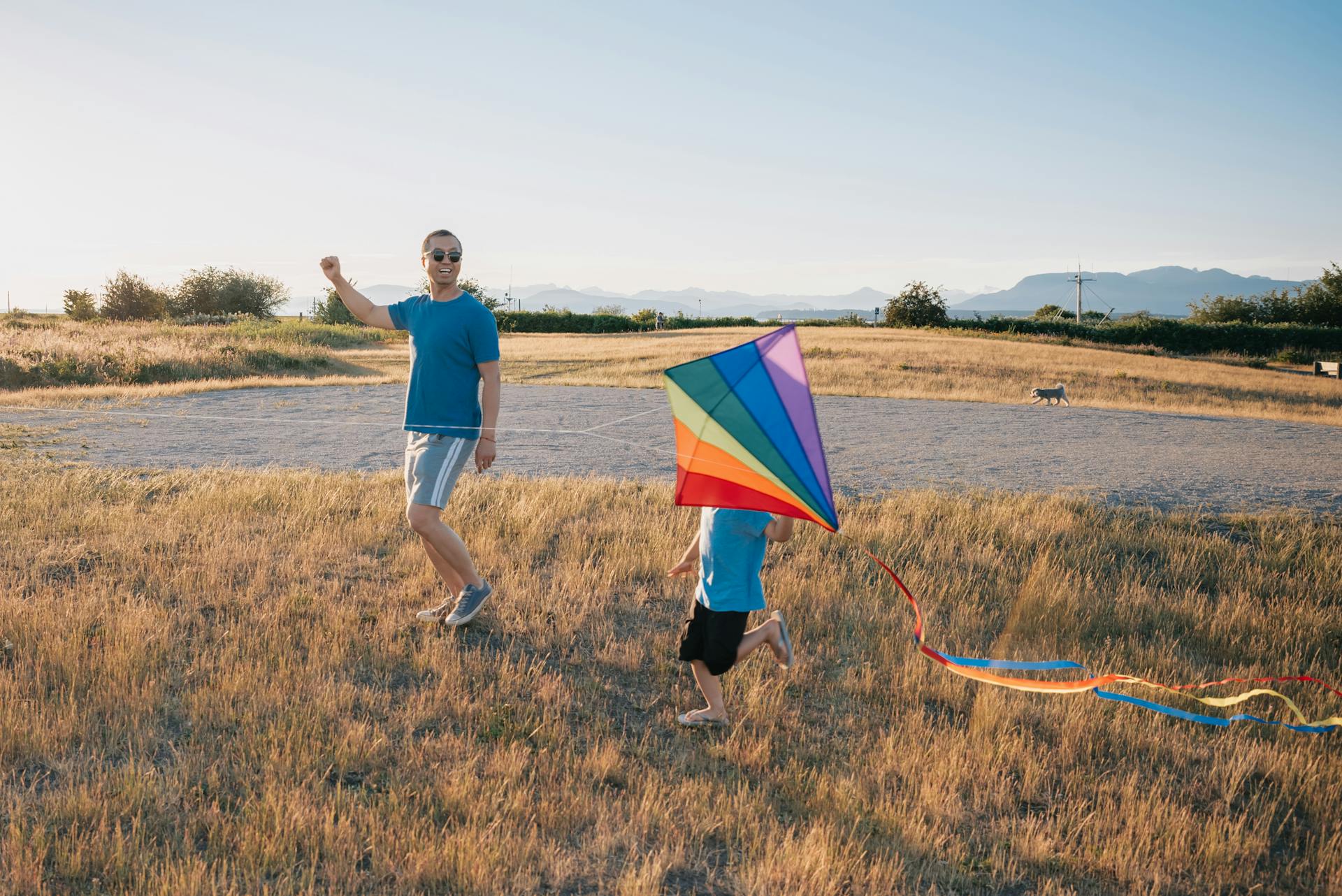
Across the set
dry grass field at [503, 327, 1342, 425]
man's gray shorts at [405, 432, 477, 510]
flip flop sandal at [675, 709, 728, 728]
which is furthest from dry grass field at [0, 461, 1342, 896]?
dry grass field at [503, 327, 1342, 425]

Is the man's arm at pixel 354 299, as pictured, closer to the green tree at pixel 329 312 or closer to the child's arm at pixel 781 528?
the child's arm at pixel 781 528

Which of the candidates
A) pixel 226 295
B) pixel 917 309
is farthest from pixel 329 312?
pixel 917 309

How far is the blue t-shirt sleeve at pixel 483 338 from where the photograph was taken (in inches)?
204

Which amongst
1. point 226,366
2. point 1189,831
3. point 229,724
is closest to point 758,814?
point 1189,831

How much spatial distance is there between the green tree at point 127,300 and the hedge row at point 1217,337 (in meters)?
56.8

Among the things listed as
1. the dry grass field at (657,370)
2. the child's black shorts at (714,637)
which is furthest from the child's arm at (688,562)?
the dry grass field at (657,370)

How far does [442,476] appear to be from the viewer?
206 inches

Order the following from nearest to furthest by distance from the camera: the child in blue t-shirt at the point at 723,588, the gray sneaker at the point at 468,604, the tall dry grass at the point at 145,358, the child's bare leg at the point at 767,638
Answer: the child in blue t-shirt at the point at 723,588, the child's bare leg at the point at 767,638, the gray sneaker at the point at 468,604, the tall dry grass at the point at 145,358

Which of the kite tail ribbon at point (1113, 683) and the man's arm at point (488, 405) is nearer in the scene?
the kite tail ribbon at point (1113, 683)

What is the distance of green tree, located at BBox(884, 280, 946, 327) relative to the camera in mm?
64312

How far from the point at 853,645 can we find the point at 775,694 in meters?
0.93

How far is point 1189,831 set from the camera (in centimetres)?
369

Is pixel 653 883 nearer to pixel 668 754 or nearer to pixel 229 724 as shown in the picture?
pixel 668 754

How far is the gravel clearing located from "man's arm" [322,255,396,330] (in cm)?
511
